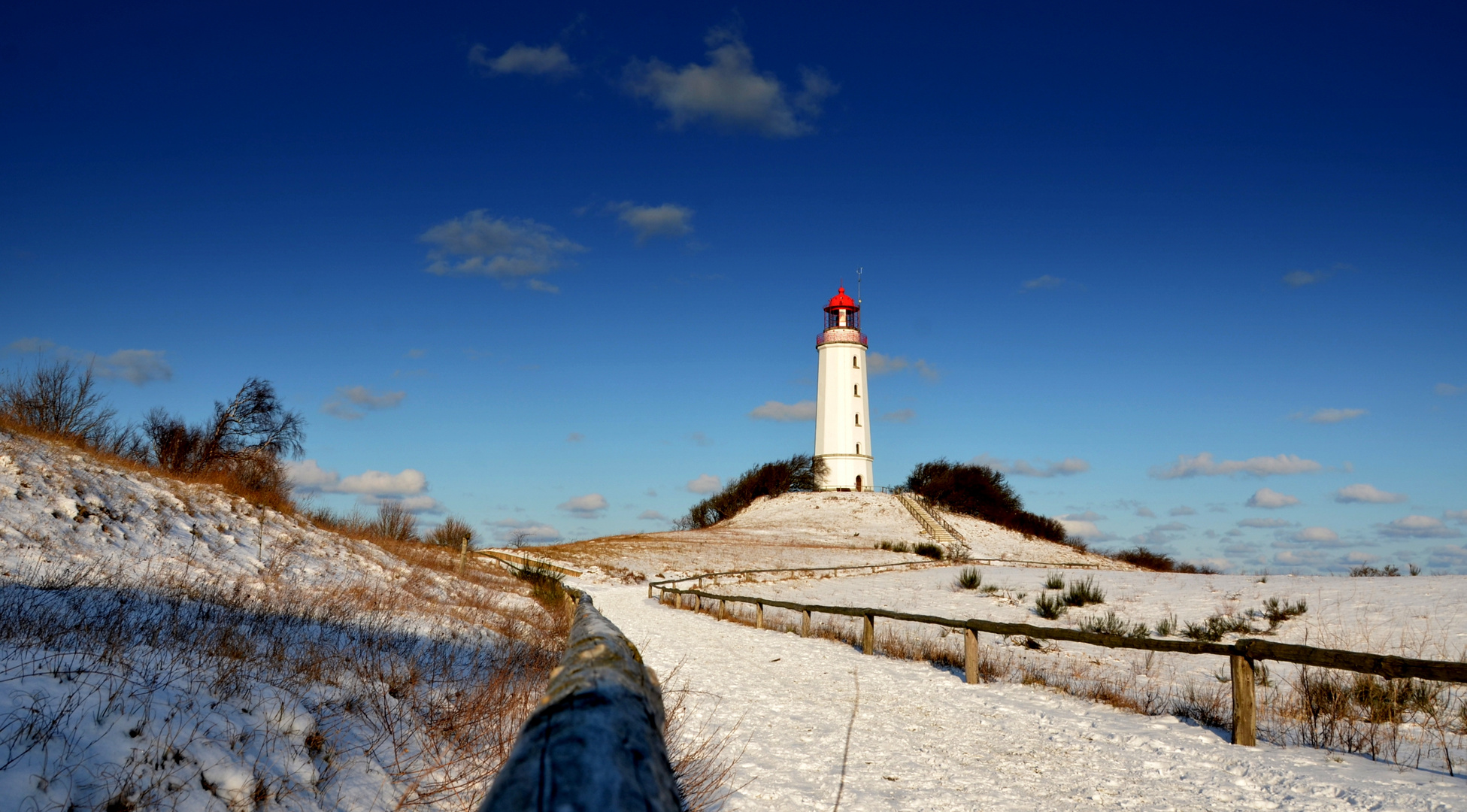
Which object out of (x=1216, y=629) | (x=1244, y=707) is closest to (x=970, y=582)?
(x=1216, y=629)

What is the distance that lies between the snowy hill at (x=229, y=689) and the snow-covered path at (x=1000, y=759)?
87.5 inches

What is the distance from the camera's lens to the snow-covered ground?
41.9 metres

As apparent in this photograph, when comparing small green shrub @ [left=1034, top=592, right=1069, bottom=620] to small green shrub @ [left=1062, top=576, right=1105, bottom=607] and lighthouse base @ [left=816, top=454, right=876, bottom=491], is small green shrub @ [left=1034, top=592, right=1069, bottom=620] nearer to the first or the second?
small green shrub @ [left=1062, top=576, right=1105, bottom=607]

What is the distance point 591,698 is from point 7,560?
36.4ft

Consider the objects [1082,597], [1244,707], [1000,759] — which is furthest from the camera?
[1082,597]

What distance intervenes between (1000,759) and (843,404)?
60.7 m

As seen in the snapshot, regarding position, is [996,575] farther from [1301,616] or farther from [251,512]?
[251,512]

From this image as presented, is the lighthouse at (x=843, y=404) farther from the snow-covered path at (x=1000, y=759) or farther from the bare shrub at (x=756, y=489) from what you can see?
the snow-covered path at (x=1000, y=759)

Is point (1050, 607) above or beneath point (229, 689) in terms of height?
beneath

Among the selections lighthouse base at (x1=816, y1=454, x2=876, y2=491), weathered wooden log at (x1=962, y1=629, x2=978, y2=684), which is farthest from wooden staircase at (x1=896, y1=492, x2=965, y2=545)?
weathered wooden log at (x1=962, y1=629, x2=978, y2=684)

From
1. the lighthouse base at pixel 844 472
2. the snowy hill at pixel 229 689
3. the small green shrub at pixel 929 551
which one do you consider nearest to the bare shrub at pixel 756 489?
the lighthouse base at pixel 844 472

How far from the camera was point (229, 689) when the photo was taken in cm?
468

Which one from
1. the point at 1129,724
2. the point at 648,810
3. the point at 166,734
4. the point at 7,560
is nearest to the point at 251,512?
the point at 7,560

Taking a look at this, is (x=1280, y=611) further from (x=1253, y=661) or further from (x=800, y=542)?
(x=800, y=542)
